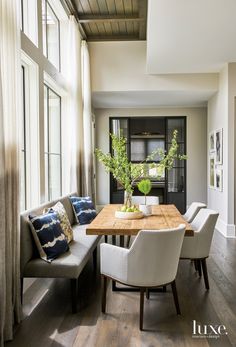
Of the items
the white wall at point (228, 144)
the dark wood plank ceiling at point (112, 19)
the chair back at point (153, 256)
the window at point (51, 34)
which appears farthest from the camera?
the white wall at point (228, 144)

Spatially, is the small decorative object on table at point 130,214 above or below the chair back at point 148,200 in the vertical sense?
above

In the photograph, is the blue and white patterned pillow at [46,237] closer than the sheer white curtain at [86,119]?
Yes

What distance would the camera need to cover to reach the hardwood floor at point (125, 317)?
225cm

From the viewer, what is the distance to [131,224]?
291 centimetres

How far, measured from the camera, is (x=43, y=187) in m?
3.71

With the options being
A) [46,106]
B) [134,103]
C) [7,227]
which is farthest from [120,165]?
[134,103]

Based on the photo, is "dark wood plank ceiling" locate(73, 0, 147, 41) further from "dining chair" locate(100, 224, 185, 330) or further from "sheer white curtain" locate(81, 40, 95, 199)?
"dining chair" locate(100, 224, 185, 330)

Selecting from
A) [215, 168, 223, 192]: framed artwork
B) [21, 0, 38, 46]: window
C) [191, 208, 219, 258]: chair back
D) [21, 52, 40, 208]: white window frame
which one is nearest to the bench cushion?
[21, 52, 40, 208]: white window frame

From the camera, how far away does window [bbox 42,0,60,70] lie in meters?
4.22

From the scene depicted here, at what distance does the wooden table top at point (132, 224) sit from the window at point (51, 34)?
2473 mm

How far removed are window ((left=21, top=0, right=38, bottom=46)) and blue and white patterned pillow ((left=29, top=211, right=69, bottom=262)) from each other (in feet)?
6.91

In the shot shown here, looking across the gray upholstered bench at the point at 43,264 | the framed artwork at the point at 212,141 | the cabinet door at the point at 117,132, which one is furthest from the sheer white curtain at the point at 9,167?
the cabinet door at the point at 117,132

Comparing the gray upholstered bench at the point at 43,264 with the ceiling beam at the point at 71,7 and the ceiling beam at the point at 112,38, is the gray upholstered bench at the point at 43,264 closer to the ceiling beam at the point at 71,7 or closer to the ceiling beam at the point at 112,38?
the ceiling beam at the point at 71,7

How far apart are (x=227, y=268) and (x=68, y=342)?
2.34 meters
